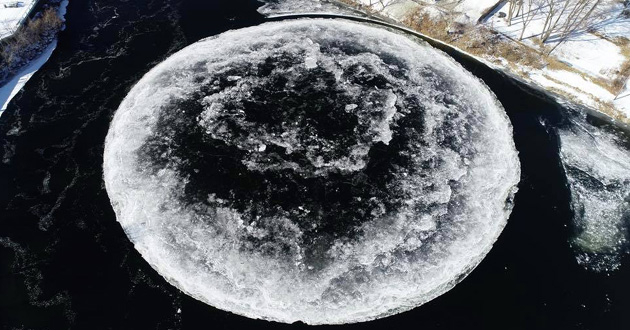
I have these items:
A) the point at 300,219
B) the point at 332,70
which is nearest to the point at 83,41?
the point at 332,70

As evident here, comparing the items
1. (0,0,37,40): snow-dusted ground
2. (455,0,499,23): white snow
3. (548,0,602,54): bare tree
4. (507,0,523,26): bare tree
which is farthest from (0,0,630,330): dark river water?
(455,0,499,23): white snow

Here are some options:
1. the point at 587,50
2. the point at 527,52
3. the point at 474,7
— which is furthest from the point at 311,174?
the point at 587,50

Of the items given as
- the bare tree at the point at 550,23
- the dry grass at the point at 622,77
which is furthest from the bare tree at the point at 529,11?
the dry grass at the point at 622,77

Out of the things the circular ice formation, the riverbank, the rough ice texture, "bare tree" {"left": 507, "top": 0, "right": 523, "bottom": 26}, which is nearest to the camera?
the circular ice formation

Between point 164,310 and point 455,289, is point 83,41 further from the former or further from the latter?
point 455,289

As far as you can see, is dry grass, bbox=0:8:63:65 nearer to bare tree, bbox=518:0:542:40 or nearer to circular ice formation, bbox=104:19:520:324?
circular ice formation, bbox=104:19:520:324

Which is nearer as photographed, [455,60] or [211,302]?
[211,302]

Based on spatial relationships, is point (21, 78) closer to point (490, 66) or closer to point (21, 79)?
point (21, 79)
